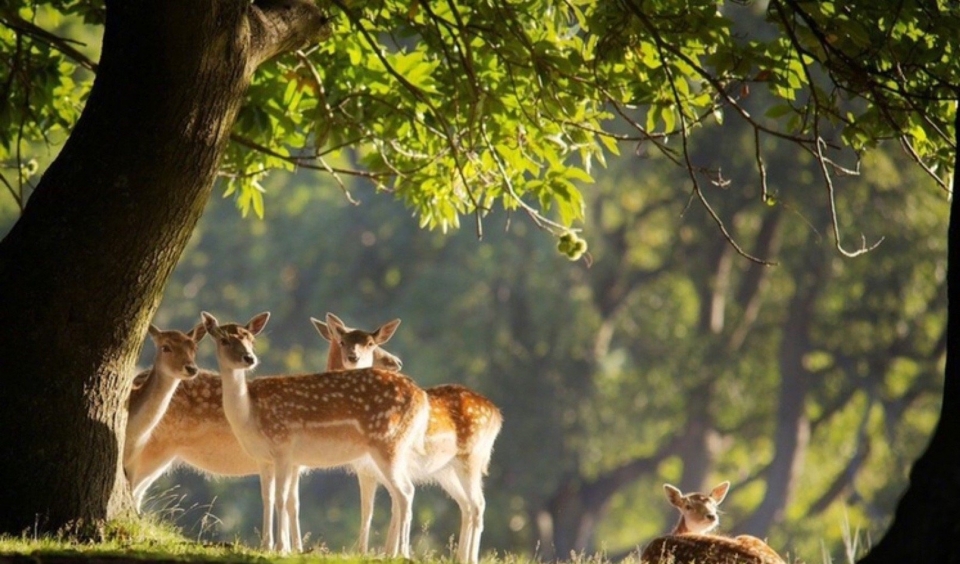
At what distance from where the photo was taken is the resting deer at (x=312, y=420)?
8.61 meters

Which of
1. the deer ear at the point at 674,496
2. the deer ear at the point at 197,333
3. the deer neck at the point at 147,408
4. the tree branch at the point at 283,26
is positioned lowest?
the deer ear at the point at 674,496

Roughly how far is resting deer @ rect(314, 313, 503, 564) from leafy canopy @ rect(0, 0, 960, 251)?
3.50 ft

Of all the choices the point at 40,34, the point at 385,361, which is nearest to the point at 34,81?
the point at 40,34

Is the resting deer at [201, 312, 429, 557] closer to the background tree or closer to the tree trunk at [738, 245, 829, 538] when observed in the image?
the background tree

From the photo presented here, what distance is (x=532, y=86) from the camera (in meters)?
9.26

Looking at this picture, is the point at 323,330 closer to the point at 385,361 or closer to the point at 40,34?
the point at 385,361

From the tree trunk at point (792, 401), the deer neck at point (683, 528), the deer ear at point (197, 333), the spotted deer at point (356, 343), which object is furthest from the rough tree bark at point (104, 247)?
the tree trunk at point (792, 401)

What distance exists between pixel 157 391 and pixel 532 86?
2549 millimetres

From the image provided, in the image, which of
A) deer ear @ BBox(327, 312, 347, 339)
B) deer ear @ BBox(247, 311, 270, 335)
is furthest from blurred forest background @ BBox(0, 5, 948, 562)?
deer ear @ BBox(247, 311, 270, 335)

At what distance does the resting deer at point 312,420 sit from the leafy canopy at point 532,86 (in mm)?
→ 1168

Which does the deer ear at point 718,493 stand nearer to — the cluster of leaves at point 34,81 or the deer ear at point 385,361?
the deer ear at point 385,361

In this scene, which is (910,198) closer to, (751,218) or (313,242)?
(751,218)

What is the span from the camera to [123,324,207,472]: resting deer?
8.51 metres

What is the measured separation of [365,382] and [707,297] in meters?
21.8
